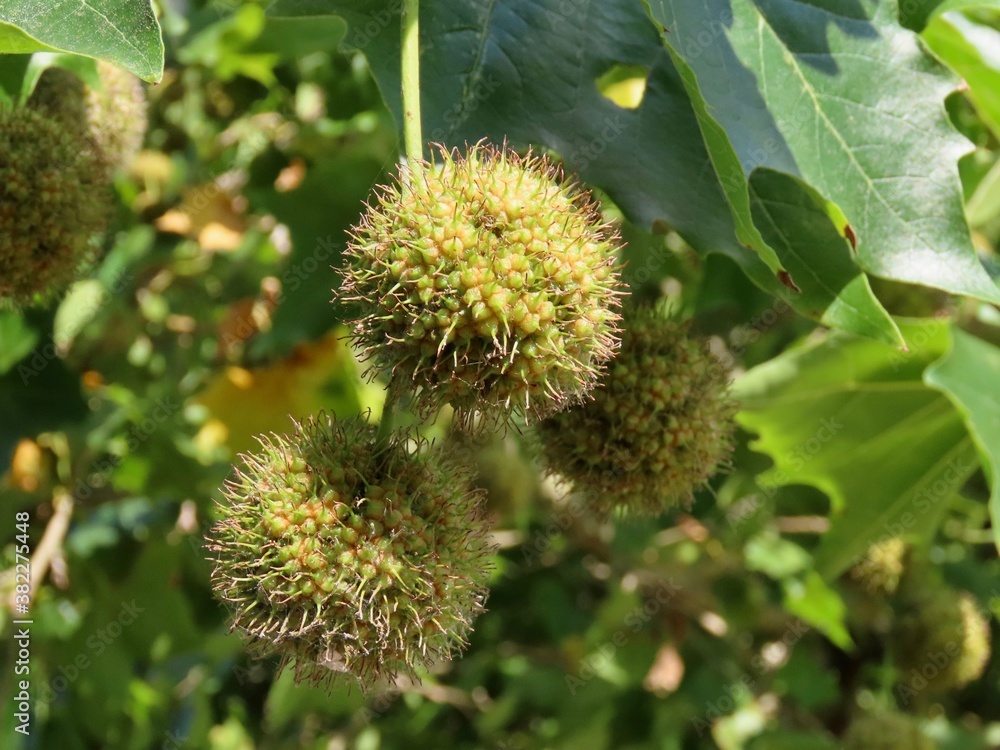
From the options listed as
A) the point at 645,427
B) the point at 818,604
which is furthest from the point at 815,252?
the point at 818,604

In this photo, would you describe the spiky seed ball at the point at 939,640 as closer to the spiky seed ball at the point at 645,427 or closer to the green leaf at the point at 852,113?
the spiky seed ball at the point at 645,427

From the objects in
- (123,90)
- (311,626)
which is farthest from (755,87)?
(123,90)

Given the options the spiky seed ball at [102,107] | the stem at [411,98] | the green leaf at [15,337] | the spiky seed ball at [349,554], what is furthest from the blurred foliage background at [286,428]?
the stem at [411,98]

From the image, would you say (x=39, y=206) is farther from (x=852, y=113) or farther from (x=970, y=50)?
(x=970, y=50)

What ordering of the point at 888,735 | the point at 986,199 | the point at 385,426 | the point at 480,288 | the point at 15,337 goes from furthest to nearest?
the point at 888,735 < the point at 986,199 < the point at 15,337 < the point at 385,426 < the point at 480,288

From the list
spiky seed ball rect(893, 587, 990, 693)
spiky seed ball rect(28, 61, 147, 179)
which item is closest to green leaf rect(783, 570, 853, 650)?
spiky seed ball rect(893, 587, 990, 693)

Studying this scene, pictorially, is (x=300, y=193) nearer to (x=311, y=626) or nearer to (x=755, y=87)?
A: (x=755, y=87)

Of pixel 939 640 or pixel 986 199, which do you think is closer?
pixel 986 199
